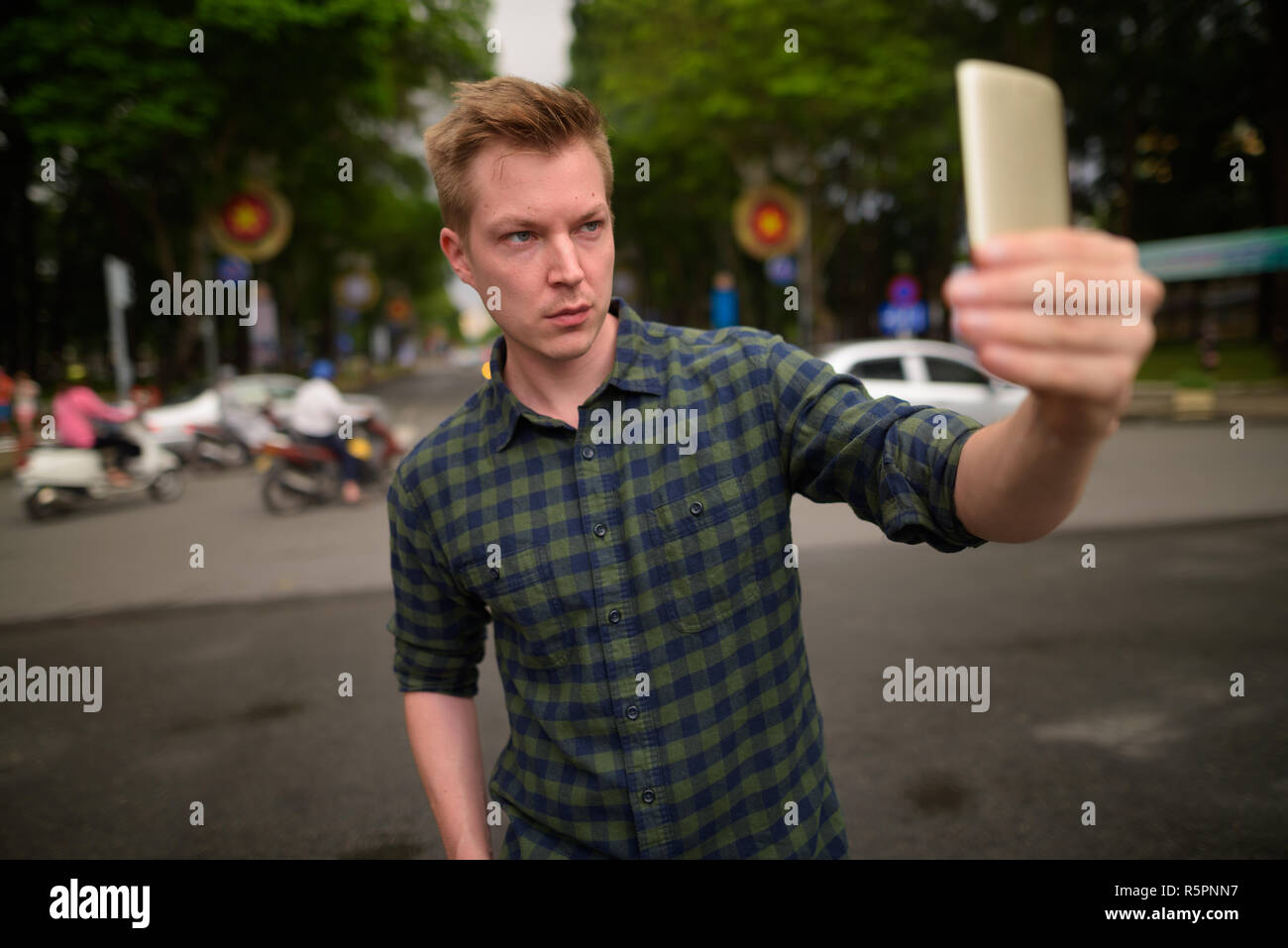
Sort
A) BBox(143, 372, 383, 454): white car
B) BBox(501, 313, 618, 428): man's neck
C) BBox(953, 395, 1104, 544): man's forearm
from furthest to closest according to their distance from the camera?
BBox(143, 372, 383, 454): white car → BBox(501, 313, 618, 428): man's neck → BBox(953, 395, 1104, 544): man's forearm

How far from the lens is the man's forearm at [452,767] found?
162cm

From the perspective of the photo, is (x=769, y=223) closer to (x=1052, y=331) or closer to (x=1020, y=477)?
(x=1020, y=477)

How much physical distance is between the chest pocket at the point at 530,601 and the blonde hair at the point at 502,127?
525 millimetres

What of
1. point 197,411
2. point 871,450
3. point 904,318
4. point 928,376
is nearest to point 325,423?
point 197,411

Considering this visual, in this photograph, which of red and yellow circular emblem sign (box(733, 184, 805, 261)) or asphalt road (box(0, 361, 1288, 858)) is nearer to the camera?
asphalt road (box(0, 361, 1288, 858))

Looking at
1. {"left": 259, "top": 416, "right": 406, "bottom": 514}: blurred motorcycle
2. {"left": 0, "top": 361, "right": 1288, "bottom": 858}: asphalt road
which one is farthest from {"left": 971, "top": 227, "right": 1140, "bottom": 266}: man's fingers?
{"left": 259, "top": 416, "right": 406, "bottom": 514}: blurred motorcycle

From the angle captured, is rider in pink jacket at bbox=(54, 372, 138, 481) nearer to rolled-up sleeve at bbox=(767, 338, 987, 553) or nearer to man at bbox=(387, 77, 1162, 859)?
man at bbox=(387, 77, 1162, 859)

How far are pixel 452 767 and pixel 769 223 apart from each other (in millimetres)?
18302

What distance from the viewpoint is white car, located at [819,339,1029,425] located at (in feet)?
39.1

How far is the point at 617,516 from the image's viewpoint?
1.45m

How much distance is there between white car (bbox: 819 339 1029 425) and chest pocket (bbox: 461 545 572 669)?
10.7 m

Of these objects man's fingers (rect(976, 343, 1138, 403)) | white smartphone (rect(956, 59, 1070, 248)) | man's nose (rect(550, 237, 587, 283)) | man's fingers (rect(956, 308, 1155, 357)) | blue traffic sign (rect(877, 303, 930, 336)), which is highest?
blue traffic sign (rect(877, 303, 930, 336))

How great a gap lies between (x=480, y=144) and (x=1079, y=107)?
35841 millimetres

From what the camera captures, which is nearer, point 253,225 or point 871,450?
point 871,450
